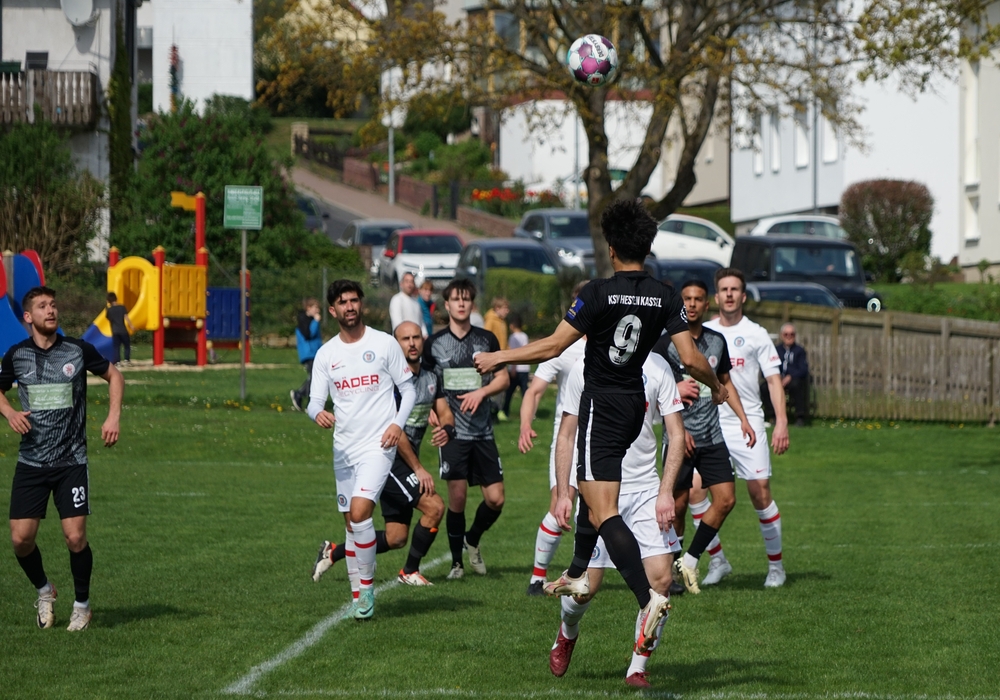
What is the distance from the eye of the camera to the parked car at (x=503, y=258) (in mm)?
31594

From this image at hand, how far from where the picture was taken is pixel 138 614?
873 centimetres

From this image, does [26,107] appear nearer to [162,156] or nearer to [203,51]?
[162,156]

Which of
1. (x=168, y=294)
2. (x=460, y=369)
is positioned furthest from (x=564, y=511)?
(x=168, y=294)

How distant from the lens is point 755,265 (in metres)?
28.7

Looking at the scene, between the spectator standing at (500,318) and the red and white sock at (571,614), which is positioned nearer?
the red and white sock at (571,614)

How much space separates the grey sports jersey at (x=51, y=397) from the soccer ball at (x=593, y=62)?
22.9ft

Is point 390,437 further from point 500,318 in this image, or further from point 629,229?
point 500,318

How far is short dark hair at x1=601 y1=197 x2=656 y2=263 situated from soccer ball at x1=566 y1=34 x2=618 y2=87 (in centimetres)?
754

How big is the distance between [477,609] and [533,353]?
3241 mm

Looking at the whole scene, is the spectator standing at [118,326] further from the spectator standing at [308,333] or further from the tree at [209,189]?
the tree at [209,189]

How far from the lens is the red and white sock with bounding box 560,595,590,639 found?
665cm

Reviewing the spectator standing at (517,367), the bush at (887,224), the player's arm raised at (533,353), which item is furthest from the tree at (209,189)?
the player's arm raised at (533,353)

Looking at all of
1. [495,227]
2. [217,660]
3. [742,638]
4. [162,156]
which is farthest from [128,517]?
[495,227]

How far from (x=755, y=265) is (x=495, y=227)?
28247mm
